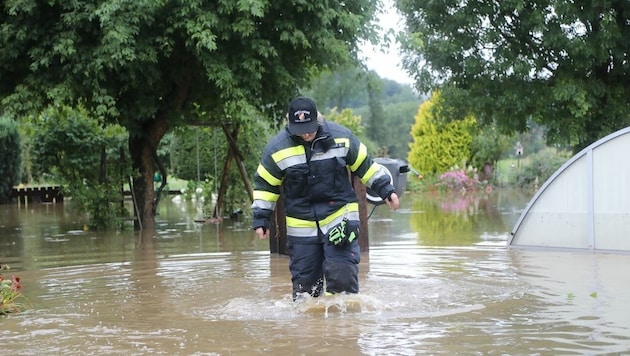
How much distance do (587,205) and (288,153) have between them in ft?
20.3

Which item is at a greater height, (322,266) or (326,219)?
(326,219)

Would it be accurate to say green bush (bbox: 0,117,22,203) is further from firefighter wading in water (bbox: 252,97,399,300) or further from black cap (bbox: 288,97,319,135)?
black cap (bbox: 288,97,319,135)

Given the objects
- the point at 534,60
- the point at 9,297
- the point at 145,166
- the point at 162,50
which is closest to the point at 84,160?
the point at 145,166

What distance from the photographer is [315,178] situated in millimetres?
8078

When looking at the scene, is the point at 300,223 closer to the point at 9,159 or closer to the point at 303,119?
the point at 303,119

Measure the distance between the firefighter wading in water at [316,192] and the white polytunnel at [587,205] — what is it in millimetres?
5343

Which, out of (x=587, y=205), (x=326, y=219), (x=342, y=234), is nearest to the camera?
(x=342, y=234)

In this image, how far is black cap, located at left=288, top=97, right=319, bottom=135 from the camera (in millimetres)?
7913

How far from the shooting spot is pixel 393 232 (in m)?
17.1

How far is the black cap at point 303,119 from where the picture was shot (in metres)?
7.91

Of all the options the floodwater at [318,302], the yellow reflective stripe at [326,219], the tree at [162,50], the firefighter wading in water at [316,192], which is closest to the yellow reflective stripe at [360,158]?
the firefighter wading in water at [316,192]

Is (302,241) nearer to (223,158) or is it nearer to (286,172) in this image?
(286,172)

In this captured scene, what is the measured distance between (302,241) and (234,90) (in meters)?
9.06

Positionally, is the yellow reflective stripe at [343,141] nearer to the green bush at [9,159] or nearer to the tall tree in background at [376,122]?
the green bush at [9,159]
